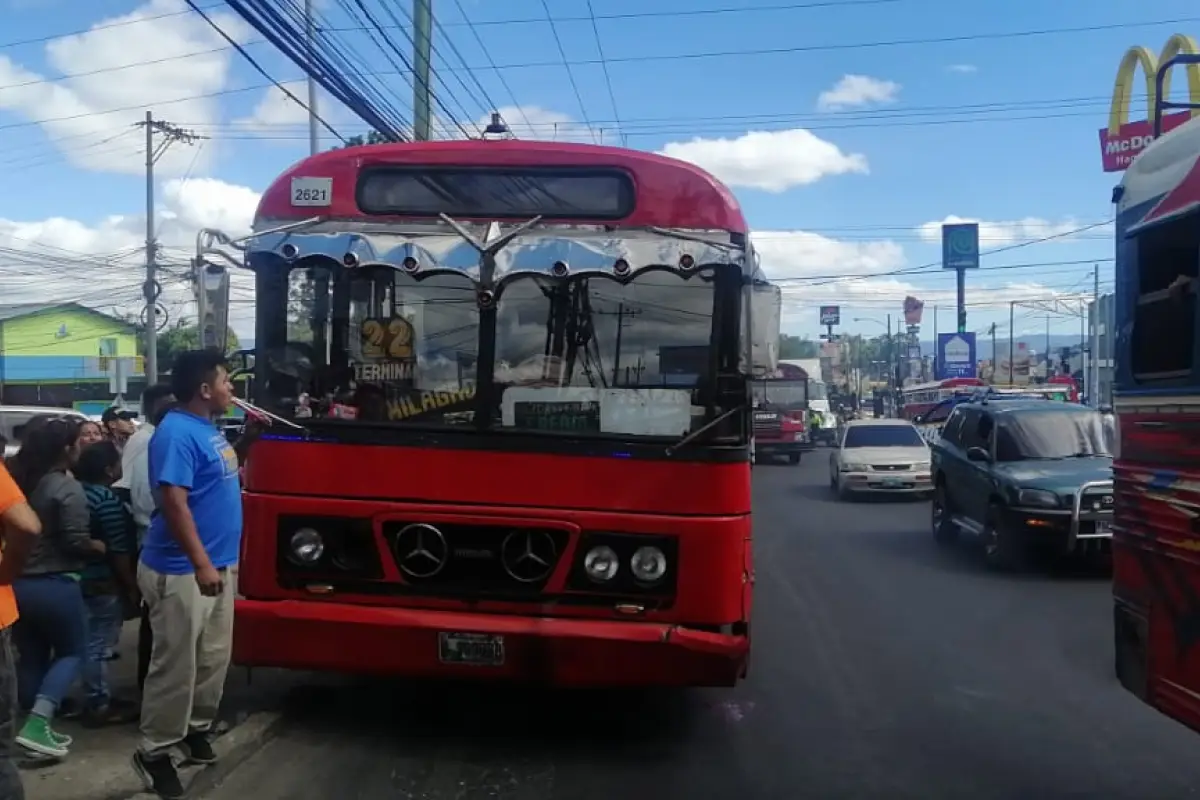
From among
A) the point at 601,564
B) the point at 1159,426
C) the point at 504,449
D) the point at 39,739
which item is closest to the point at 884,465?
the point at 601,564

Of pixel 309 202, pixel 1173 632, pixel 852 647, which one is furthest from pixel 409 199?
pixel 852 647

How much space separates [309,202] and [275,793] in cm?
290

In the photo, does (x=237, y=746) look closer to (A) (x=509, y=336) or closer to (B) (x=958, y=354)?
(A) (x=509, y=336)

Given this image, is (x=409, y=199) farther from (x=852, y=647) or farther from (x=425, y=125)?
(x=425, y=125)

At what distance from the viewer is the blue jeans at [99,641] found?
6.45m

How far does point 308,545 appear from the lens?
597 cm

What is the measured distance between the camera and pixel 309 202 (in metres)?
6.27

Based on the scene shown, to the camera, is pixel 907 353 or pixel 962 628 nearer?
pixel 962 628

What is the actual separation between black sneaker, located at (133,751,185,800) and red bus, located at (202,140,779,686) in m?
0.90

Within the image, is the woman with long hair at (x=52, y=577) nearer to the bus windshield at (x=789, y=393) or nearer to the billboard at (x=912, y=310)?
the bus windshield at (x=789, y=393)

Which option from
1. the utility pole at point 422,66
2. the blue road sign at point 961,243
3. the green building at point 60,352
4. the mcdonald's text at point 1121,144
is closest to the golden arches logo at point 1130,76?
the mcdonald's text at point 1121,144

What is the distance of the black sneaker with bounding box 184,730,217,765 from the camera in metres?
5.61

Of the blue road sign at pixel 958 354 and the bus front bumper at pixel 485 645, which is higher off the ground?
the blue road sign at pixel 958 354

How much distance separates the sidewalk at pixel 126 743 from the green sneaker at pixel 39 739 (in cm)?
7
